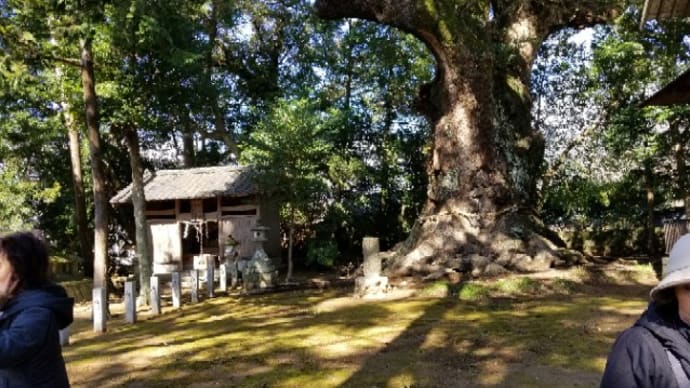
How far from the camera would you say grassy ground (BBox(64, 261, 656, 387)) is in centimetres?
548

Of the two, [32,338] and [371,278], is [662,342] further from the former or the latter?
[371,278]

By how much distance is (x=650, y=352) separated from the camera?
179 centimetres

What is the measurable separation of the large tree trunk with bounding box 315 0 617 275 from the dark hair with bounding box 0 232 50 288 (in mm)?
9482

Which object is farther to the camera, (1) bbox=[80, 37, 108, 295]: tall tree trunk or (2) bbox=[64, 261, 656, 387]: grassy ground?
(1) bbox=[80, 37, 108, 295]: tall tree trunk

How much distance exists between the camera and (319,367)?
5824 millimetres

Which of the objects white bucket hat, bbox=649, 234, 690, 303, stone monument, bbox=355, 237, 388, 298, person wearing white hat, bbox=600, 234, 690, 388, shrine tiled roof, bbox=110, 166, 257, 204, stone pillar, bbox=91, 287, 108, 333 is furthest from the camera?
shrine tiled roof, bbox=110, 166, 257, 204

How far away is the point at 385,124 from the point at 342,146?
2.08 metres

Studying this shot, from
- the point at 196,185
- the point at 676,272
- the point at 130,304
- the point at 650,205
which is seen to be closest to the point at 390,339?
the point at 130,304

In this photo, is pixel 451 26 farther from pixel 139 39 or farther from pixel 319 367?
pixel 319 367

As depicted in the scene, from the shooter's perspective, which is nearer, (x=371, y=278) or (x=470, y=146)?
(x=371, y=278)

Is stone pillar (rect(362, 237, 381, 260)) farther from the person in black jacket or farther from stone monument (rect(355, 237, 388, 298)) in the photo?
the person in black jacket

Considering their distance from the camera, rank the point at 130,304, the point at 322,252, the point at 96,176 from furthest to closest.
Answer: the point at 322,252, the point at 96,176, the point at 130,304

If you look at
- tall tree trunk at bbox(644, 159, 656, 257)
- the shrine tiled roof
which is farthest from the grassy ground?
the shrine tiled roof

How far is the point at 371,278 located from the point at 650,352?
8926 mm
